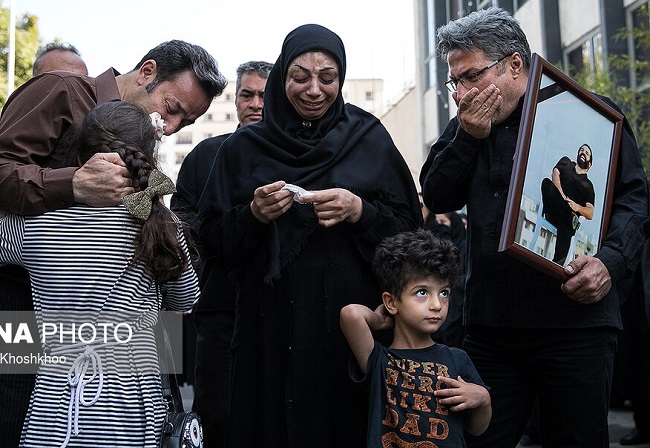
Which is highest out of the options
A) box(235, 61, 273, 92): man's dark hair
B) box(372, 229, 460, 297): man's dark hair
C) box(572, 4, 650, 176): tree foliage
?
box(572, 4, 650, 176): tree foliage

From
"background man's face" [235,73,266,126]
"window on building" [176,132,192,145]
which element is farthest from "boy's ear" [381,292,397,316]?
"window on building" [176,132,192,145]

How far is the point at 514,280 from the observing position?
3.37 meters

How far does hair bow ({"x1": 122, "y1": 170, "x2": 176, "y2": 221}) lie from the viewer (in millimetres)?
2807

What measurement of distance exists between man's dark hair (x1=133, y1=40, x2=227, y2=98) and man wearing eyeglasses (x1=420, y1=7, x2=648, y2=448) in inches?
40.0

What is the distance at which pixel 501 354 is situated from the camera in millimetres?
3475

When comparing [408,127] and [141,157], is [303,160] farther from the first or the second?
[408,127]

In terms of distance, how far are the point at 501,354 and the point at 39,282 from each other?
1.72 m

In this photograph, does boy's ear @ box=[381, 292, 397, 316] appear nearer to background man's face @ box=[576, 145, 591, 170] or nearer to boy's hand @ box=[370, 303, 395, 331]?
boy's hand @ box=[370, 303, 395, 331]

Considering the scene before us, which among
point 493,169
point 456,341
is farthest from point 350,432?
point 456,341

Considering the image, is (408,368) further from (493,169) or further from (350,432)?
(493,169)

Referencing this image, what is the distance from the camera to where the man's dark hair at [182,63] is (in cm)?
Result: 382

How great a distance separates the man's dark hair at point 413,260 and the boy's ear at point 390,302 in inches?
0.7

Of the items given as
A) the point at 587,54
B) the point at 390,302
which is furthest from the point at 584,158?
the point at 587,54

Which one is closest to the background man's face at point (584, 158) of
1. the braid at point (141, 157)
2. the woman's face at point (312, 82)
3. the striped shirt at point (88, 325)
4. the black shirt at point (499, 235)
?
the black shirt at point (499, 235)
